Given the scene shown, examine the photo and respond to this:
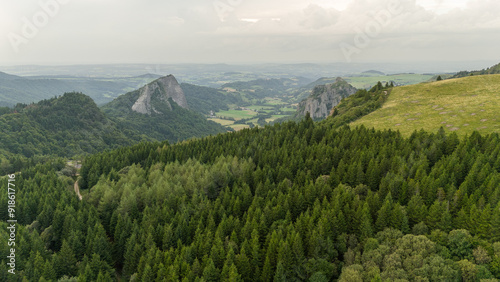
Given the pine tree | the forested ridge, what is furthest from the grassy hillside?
the pine tree

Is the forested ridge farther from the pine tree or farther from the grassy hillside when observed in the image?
the grassy hillside

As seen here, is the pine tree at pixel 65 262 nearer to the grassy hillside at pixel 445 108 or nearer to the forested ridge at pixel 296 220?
the forested ridge at pixel 296 220

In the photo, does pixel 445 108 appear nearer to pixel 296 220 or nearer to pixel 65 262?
pixel 296 220

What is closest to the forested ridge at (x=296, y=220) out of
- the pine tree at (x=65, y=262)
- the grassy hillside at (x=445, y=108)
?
the pine tree at (x=65, y=262)

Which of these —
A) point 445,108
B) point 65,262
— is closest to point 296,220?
point 65,262

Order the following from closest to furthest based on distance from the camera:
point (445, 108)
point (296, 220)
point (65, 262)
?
point (296, 220) → point (65, 262) → point (445, 108)

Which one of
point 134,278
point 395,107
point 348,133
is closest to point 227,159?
point 348,133
